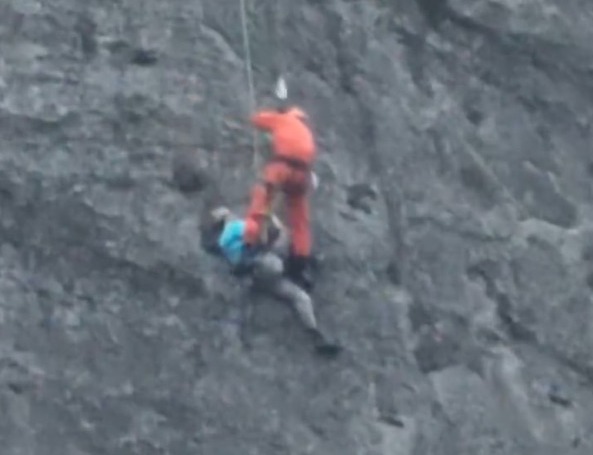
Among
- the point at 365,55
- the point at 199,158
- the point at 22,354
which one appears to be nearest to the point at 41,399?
the point at 22,354

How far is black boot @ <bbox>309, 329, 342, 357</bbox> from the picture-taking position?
56.1ft

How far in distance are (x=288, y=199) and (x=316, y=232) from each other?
2.01 feet

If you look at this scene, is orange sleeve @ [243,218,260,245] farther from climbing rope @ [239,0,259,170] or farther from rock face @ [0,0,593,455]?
climbing rope @ [239,0,259,170]

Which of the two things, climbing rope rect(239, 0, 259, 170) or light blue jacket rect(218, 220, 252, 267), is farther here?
climbing rope rect(239, 0, 259, 170)

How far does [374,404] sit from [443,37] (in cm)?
288

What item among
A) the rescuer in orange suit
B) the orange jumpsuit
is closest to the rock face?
the rescuer in orange suit

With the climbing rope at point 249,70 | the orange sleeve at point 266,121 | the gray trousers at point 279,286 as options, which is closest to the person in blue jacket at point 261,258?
the gray trousers at point 279,286

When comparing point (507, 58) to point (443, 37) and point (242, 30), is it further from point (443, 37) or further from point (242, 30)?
point (242, 30)

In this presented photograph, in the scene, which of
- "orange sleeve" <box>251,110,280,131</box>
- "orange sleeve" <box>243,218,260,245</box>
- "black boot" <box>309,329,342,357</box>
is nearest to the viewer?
"orange sleeve" <box>243,218,260,245</box>

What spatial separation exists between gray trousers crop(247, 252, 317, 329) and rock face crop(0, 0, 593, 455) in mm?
107

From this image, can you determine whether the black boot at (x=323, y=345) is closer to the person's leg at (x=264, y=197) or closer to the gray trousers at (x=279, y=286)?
the gray trousers at (x=279, y=286)

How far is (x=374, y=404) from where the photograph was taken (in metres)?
17.2

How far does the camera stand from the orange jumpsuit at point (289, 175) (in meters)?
16.5

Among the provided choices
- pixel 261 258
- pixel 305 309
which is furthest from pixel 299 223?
pixel 305 309
